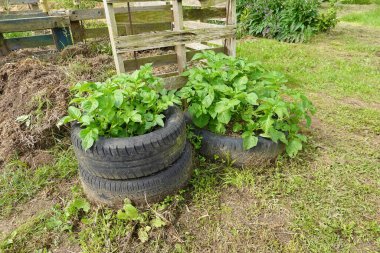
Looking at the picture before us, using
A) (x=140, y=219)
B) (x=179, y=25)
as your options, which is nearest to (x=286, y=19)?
(x=179, y=25)

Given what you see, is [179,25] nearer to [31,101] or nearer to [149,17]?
[149,17]

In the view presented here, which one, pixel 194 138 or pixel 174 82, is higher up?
pixel 174 82

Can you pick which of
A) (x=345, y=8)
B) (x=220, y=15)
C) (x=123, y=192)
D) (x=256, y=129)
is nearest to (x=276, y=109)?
(x=256, y=129)

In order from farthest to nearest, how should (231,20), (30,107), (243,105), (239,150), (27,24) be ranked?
(27,24) < (231,20) < (30,107) < (243,105) < (239,150)

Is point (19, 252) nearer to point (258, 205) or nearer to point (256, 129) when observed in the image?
point (258, 205)

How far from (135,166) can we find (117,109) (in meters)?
0.48

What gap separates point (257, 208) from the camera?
2264 millimetres

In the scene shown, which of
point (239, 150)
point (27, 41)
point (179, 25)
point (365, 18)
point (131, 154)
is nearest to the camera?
point (131, 154)

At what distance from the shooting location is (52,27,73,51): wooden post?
13.0ft

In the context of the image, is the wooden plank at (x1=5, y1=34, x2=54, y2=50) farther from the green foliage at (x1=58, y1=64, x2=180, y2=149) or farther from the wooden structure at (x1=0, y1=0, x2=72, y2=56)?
the green foliage at (x1=58, y1=64, x2=180, y2=149)

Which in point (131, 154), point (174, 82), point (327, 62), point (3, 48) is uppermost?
point (3, 48)

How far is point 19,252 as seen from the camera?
6.49ft

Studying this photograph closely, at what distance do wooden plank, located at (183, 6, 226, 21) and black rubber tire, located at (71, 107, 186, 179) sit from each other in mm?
1921

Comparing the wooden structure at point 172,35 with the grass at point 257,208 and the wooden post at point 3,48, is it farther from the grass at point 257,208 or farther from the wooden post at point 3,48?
the wooden post at point 3,48
